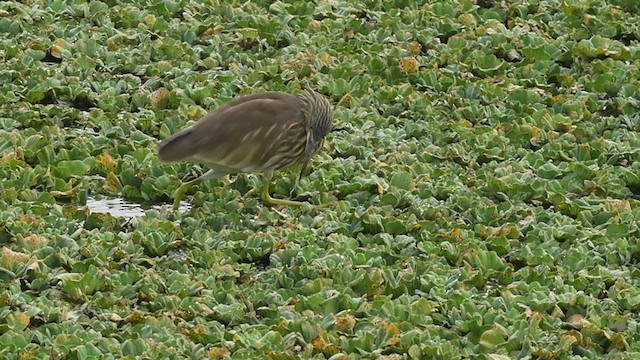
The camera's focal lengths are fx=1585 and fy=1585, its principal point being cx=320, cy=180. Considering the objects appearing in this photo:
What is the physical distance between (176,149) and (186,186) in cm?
41

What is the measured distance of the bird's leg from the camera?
29.7ft

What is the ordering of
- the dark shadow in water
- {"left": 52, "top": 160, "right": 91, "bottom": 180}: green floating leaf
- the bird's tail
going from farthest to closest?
{"left": 52, "top": 160, "right": 91, "bottom": 180}: green floating leaf
the dark shadow in water
the bird's tail

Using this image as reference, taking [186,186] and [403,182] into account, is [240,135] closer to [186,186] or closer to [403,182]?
[186,186]

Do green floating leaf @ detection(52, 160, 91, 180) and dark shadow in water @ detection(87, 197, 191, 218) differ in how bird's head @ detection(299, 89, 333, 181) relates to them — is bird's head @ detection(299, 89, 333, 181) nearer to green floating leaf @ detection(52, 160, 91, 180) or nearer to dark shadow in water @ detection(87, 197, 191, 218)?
dark shadow in water @ detection(87, 197, 191, 218)

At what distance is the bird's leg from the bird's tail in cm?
37

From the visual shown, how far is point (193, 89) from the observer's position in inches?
420

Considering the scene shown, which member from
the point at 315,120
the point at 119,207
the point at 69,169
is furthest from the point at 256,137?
the point at 69,169

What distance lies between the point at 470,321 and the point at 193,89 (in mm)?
3717

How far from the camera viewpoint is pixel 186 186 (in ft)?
29.8

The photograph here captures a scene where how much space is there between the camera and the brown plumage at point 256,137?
880 centimetres

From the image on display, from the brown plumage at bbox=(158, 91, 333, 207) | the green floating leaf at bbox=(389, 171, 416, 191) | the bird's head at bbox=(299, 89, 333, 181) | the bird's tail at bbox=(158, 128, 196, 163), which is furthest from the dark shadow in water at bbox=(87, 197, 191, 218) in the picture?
the green floating leaf at bbox=(389, 171, 416, 191)

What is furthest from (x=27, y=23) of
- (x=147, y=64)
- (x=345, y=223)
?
(x=345, y=223)

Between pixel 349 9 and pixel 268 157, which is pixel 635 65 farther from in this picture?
pixel 268 157

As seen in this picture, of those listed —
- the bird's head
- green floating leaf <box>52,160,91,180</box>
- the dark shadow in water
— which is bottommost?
the dark shadow in water
